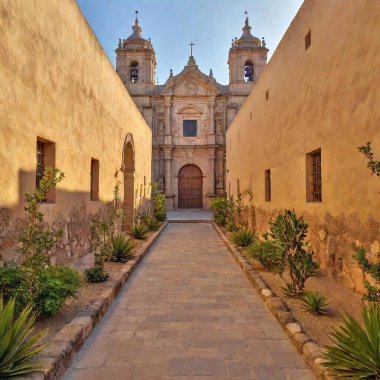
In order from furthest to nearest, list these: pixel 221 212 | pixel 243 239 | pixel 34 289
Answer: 1. pixel 221 212
2. pixel 243 239
3. pixel 34 289

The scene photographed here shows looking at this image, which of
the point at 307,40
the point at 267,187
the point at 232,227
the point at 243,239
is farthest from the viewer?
the point at 232,227

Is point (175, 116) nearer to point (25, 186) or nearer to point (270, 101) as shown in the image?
point (270, 101)

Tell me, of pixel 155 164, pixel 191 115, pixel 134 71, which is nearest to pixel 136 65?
pixel 134 71

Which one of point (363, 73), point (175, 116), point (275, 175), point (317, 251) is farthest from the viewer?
point (175, 116)

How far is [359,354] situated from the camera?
8.52 feet

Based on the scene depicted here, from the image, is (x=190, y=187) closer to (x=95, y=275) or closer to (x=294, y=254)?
(x=95, y=275)

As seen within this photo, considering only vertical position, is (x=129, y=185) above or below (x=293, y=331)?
above

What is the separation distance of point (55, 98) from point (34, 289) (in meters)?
3.30

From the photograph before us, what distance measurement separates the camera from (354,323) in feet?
9.20

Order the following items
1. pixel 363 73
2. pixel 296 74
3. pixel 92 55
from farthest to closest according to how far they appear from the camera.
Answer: pixel 92 55, pixel 296 74, pixel 363 73

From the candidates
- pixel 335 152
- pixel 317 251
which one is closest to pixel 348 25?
pixel 335 152

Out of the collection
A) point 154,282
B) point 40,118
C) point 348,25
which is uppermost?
point 348,25

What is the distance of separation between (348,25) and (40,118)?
15.9 feet

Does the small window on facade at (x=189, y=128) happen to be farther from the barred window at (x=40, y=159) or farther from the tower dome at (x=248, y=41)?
the barred window at (x=40, y=159)
